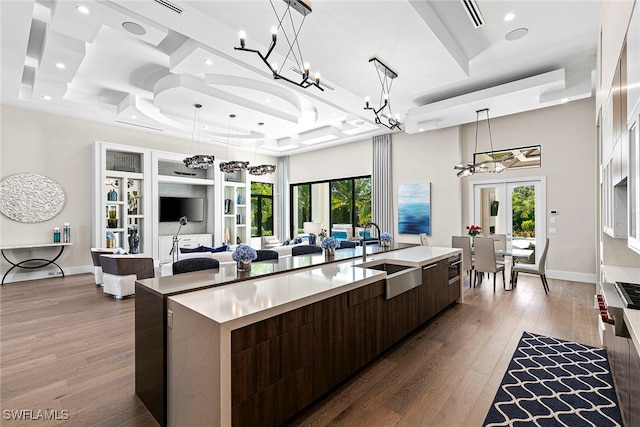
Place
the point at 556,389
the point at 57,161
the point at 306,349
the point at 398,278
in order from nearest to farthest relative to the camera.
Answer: the point at 306,349, the point at 556,389, the point at 398,278, the point at 57,161

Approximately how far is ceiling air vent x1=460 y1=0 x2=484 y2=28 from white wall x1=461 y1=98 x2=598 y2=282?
393 cm

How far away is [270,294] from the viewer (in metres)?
2.09

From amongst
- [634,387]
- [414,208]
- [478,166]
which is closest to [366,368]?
[634,387]

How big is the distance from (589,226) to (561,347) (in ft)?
13.3

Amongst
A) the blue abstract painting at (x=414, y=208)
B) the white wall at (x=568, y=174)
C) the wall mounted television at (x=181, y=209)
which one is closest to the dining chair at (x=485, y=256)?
the white wall at (x=568, y=174)

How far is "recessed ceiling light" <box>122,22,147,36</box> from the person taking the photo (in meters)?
3.51

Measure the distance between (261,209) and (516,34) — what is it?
29.8 feet

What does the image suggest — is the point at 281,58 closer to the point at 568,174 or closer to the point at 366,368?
the point at 366,368

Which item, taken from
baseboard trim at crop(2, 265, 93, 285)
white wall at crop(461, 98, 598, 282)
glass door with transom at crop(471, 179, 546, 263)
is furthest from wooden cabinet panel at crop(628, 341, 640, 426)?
baseboard trim at crop(2, 265, 93, 285)

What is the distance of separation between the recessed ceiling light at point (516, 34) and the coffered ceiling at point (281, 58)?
0.05 m

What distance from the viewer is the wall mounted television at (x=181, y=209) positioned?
8789mm

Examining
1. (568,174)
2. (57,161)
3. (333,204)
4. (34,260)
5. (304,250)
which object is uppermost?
(57,161)

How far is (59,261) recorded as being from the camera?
23.4 ft

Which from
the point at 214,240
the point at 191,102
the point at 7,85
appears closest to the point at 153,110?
the point at 191,102
